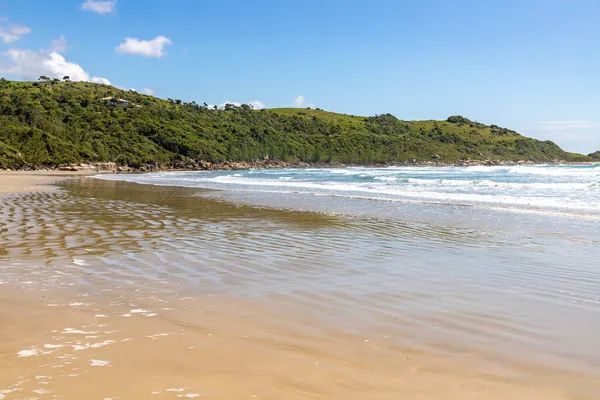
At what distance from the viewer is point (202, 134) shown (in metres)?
100

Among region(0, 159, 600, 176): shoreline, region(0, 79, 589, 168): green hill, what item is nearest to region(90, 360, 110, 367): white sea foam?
region(0, 159, 600, 176): shoreline

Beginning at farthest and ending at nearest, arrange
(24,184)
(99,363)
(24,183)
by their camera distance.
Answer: (24,183) → (24,184) → (99,363)

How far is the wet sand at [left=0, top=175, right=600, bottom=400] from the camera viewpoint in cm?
322

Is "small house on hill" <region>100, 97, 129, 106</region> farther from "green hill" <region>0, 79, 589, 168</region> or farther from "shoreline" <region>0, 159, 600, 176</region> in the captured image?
"shoreline" <region>0, 159, 600, 176</region>

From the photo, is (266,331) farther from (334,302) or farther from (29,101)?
(29,101)

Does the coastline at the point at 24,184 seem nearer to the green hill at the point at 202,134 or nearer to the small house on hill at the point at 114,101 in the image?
the green hill at the point at 202,134

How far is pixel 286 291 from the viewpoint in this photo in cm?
572

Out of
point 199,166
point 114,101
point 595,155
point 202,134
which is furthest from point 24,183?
point 595,155

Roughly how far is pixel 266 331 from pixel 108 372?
1.41 m

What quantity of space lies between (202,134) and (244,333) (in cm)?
9905

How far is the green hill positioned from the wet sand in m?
61.2

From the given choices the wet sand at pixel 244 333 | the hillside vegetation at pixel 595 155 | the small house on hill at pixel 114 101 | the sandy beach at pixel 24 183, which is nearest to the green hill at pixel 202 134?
the small house on hill at pixel 114 101

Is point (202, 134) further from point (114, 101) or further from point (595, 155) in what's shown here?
point (595, 155)

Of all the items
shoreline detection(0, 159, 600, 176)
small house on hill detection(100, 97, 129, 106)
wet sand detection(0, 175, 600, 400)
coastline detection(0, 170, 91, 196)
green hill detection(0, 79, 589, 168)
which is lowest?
wet sand detection(0, 175, 600, 400)
